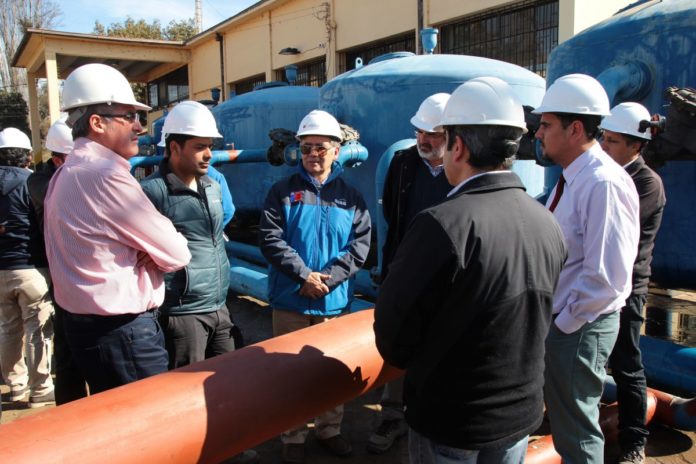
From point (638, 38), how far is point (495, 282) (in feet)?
10.6

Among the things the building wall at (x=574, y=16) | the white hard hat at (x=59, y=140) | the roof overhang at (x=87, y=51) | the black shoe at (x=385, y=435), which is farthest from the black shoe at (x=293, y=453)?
the roof overhang at (x=87, y=51)

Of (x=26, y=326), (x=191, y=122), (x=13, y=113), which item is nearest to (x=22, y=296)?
(x=26, y=326)

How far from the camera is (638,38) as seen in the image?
153 inches

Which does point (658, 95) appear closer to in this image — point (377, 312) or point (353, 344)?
point (353, 344)

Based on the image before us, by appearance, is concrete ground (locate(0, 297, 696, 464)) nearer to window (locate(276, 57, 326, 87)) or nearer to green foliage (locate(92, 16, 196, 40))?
window (locate(276, 57, 326, 87))

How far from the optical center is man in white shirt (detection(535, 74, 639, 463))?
7.06 feet

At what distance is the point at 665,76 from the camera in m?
3.73

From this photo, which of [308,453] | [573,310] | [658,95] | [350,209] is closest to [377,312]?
[573,310]

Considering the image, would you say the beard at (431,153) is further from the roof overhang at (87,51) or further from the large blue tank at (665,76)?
the roof overhang at (87,51)

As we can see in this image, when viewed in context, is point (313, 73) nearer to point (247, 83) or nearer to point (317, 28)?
point (317, 28)

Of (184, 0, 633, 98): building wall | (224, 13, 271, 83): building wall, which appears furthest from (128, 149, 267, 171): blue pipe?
Answer: (224, 13, 271, 83): building wall

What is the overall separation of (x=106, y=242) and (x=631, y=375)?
8.05ft

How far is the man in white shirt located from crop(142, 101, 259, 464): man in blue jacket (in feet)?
5.10

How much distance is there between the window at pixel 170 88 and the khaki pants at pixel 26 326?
76.4 ft
